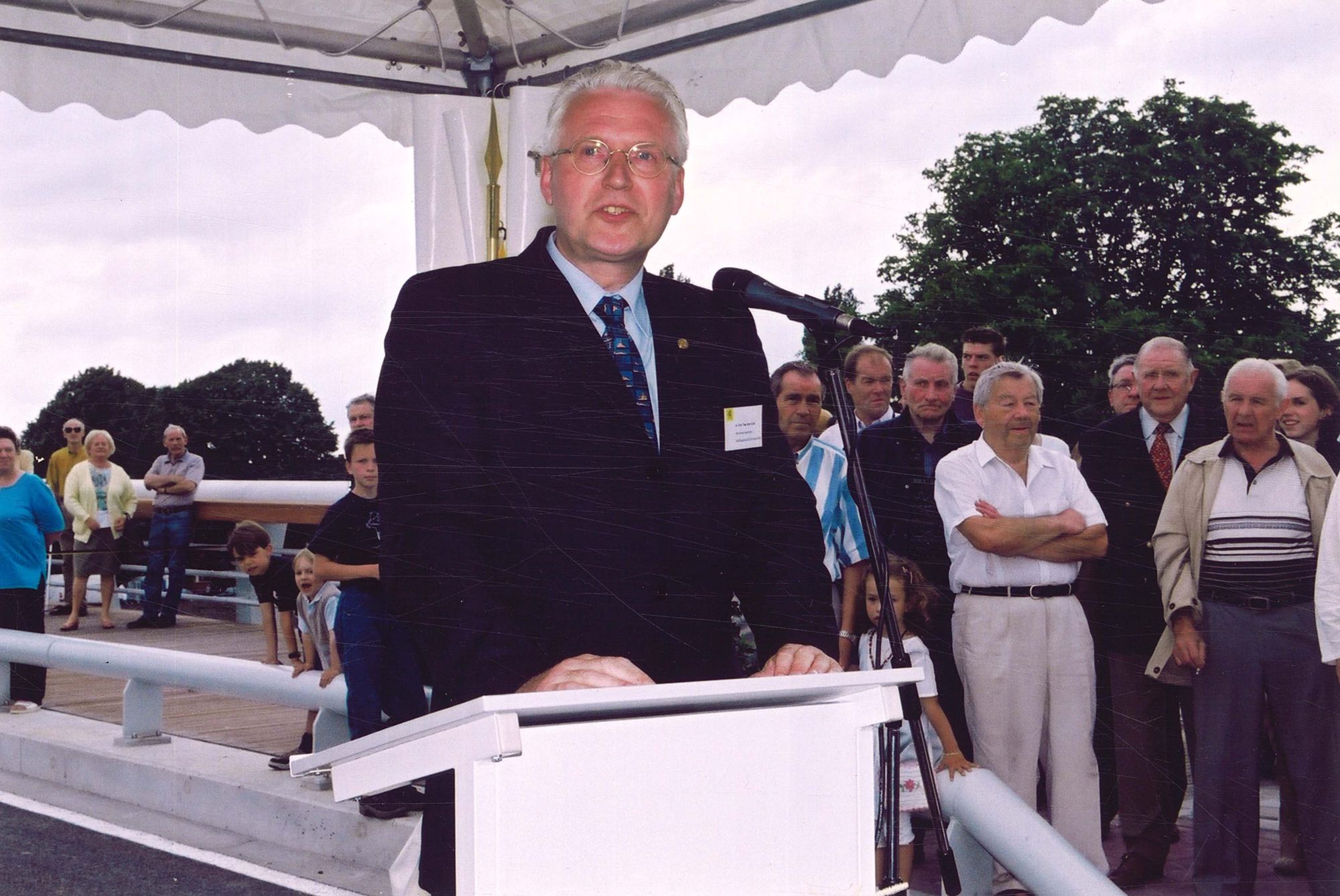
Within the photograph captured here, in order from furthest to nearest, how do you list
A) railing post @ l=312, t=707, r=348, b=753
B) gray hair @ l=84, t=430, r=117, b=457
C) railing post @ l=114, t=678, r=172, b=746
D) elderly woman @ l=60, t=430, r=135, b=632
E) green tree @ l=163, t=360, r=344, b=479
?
1. elderly woman @ l=60, t=430, r=135, b=632
2. gray hair @ l=84, t=430, r=117, b=457
3. railing post @ l=114, t=678, r=172, b=746
4. green tree @ l=163, t=360, r=344, b=479
5. railing post @ l=312, t=707, r=348, b=753

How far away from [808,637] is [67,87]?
2.28m

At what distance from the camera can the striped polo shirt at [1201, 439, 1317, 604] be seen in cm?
286

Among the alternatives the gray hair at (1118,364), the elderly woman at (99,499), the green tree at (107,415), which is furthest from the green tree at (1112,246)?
the elderly woman at (99,499)

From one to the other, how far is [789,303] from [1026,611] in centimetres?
145

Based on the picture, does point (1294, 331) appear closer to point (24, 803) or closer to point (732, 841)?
point (732, 841)

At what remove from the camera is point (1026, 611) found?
9.82ft

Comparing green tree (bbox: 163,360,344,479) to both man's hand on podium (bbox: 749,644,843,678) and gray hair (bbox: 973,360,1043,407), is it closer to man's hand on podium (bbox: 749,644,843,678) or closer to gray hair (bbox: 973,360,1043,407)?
gray hair (bbox: 973,360,1043,407)

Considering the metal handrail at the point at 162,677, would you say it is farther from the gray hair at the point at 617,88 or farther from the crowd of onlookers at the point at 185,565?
the gray hair at the point at 617,88

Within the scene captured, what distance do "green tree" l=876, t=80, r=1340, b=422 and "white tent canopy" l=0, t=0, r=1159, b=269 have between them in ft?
2.09

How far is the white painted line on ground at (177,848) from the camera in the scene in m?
3.54

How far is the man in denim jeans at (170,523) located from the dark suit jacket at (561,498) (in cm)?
433

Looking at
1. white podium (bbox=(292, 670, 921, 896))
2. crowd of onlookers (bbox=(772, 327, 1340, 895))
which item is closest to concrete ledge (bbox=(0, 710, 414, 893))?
crowd of onlookers (bbox=(772, 327, 1340, 895))

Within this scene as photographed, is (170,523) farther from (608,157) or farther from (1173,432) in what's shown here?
(608,157)

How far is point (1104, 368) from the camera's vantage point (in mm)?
3217
